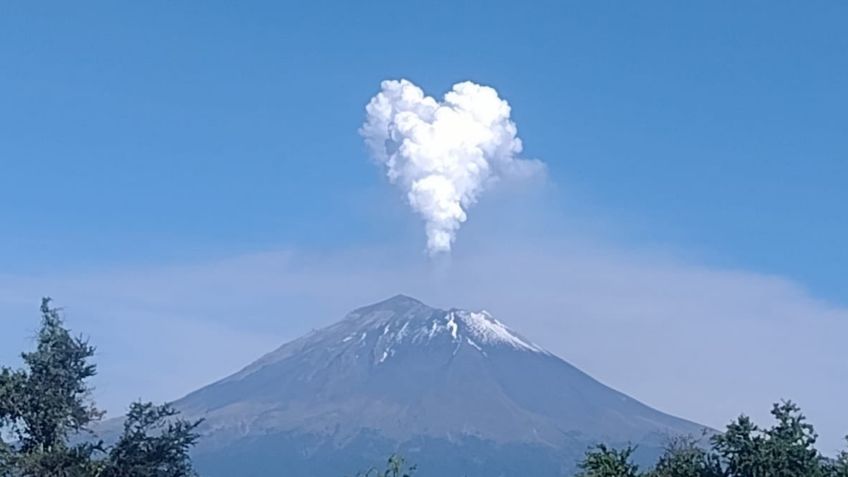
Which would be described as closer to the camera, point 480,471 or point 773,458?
point 773,458

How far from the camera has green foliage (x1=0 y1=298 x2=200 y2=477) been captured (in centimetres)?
2764

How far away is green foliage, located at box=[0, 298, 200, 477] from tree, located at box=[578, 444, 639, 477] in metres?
8.80

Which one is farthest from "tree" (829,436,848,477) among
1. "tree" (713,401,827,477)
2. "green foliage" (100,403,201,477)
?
"green foliage" (100,403,201,477)

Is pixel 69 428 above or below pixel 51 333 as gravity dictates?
below

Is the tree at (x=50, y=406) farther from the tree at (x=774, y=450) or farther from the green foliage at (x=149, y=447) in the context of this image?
the tree at (x=774, y=450)

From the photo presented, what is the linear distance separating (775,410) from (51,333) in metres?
15.7

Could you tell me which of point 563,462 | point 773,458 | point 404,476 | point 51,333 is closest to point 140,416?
point 51,333

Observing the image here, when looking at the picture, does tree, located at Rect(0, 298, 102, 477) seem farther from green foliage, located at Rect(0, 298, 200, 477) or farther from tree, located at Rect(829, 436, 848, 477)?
tree, located at Rect(829, 436, 848, 477)

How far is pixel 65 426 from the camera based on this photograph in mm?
28656

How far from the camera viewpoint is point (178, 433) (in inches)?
1155

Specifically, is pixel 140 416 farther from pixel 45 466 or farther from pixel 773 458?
pixel 773 458

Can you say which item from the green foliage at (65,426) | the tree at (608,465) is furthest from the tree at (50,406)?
the tree at (608,465)

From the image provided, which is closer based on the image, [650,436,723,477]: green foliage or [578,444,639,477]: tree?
[578,444,639,477]: tree

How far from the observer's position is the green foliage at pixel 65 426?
90.7 ft
